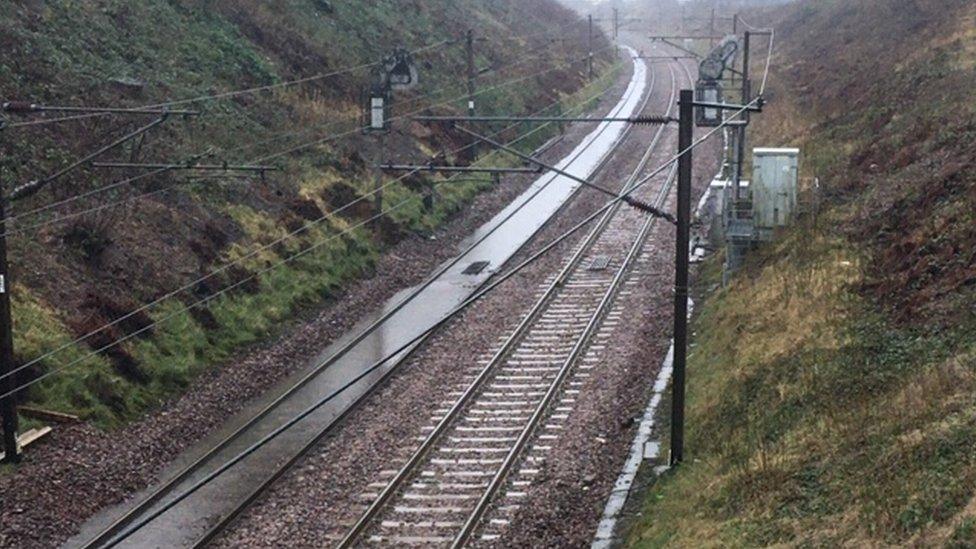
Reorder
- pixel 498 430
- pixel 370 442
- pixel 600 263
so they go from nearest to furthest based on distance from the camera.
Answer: pixel 370 442 < pixel 498 430 < pixel 600 263

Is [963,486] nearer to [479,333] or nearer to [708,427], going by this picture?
[708,427]

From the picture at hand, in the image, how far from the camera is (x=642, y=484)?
17.3 meters

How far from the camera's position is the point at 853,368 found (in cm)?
1727

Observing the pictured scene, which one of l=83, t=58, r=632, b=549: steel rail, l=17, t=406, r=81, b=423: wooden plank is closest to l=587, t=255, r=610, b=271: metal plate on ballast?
Result: l=83, t=58, r=632, b=549: steel rail

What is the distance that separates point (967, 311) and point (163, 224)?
17525 mm

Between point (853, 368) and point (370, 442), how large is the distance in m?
7.76

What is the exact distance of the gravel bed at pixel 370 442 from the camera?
16.4m

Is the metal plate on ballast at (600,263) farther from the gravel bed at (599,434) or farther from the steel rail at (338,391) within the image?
the steel rail at (338,391)

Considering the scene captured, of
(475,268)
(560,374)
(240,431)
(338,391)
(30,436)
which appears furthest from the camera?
(475,268)

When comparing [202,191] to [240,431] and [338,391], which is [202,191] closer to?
[240,431]

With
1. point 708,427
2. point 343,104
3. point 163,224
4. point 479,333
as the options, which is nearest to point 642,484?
point 708,427

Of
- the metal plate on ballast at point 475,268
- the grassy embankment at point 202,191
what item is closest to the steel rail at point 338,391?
the grassy embankment at point 202,191

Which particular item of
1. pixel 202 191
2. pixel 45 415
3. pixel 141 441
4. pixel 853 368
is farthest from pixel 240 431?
pixel 202 191

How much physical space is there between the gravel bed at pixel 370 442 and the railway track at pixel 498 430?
36 centimetres
